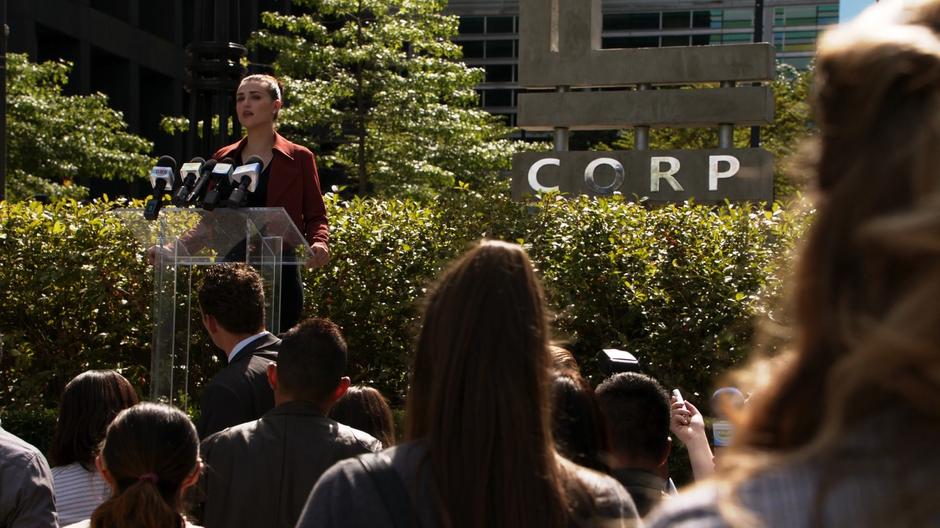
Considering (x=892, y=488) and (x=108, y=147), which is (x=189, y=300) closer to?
(x=892, y=488)

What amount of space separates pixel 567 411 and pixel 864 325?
2448 mm

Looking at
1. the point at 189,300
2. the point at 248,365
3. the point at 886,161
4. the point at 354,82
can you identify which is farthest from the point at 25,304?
the point at 354,82

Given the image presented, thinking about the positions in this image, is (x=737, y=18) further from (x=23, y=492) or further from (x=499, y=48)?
(x=23, y=492)

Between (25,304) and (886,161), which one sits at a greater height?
(886,161)

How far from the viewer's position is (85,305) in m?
10.3

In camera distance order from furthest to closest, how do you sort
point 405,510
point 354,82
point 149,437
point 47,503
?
point 354,82 → point 47,503 → point 149,437 → point 405,510

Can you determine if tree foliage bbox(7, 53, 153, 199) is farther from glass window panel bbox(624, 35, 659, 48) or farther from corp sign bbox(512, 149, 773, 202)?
glass window panel bbox(624, 35, 659, 48)

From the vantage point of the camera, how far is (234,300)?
5.71m

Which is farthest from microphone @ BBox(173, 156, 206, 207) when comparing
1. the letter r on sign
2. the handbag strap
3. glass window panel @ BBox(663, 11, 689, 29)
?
glass window panel @ BBox(663, 11, 689, 29)

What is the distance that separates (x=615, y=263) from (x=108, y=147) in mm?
20845

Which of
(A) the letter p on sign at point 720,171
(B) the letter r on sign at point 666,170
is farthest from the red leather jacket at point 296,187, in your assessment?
(A) the letter p on sign at point 720,171

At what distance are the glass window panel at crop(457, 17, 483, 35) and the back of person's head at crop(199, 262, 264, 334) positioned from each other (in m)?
68.7

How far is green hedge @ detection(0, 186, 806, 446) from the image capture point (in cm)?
995

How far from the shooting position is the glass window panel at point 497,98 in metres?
75.1
